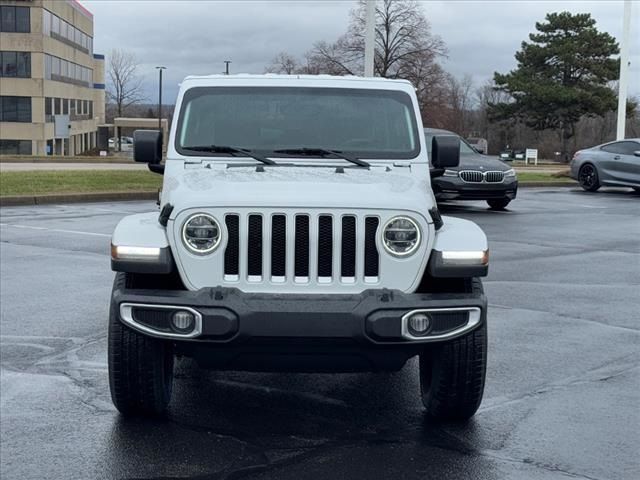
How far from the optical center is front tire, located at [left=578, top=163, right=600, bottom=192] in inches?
957

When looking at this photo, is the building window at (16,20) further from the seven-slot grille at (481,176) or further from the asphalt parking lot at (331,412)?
the asphalt parking lot at (331,412)

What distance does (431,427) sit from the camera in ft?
17.0

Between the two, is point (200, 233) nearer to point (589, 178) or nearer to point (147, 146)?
point (147, 146)

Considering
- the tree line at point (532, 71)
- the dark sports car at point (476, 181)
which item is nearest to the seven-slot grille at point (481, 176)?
the dark sports car at point (476, 181)

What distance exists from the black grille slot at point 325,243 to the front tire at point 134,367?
923 mm

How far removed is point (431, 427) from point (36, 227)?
36.2 feet

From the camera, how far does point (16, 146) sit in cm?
7719

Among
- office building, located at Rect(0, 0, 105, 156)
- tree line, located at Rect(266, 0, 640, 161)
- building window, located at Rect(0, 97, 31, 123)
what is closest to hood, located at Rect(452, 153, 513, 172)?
tree line, located at Rect(266, 0, 640, 161)

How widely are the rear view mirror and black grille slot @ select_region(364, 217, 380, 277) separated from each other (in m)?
2.24

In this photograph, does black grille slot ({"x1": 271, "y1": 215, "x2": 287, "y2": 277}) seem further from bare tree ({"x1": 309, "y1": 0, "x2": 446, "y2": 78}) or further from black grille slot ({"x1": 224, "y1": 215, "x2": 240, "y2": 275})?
bare tree ({"x1": 309, "y1": 0, "x2": 446, "y2": 78})

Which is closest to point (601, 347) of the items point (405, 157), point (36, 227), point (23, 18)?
point (405, 157)

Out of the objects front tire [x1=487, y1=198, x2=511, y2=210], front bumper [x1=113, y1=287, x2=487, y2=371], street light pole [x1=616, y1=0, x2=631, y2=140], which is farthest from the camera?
street light pole [x1=616, y1=0, x2=631, y2=140]

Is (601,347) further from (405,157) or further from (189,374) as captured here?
(189,374)

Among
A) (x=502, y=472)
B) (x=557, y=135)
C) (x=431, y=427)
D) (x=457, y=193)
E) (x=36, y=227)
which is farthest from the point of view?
(x=557, y=135)
